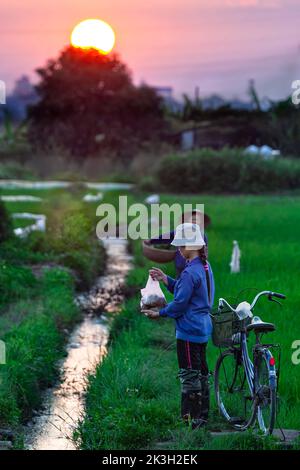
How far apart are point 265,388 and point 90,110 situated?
41.0 m

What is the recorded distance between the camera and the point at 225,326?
6.61m

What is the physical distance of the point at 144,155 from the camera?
43.2 m

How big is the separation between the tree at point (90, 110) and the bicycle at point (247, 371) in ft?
128

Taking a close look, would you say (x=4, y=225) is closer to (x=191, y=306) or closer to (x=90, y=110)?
(x=191, y=306)

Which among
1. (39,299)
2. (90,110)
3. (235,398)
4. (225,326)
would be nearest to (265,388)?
(225,326)

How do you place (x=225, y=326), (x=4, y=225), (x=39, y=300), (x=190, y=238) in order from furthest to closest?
(x=4, y=225) < (x=39, y=300) < (x=225, y=326) < (x=190, y=238)

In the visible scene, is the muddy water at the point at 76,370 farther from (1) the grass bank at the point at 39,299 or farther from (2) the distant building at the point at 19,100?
(2) the distant building at the point at 19,100

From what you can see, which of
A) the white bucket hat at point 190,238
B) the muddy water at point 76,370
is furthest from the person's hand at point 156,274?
the muddy water at point 76,370

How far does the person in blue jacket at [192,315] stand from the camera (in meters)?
6.45

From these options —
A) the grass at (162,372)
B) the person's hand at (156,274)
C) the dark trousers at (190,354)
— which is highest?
the person's hand at (156,274)

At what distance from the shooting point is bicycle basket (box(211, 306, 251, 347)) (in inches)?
259

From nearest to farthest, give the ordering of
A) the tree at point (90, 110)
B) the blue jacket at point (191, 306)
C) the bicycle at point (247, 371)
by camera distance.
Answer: the bicycle at point (247, 371)
the blue jacket at point (191, 306)
the tree at point (90, 110)

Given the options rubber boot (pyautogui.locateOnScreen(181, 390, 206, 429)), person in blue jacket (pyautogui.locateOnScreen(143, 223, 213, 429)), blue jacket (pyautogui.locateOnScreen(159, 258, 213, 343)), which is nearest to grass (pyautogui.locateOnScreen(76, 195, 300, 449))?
rubber boot (pyautogui.locateOnScreen(181, 390, 206, 429))
